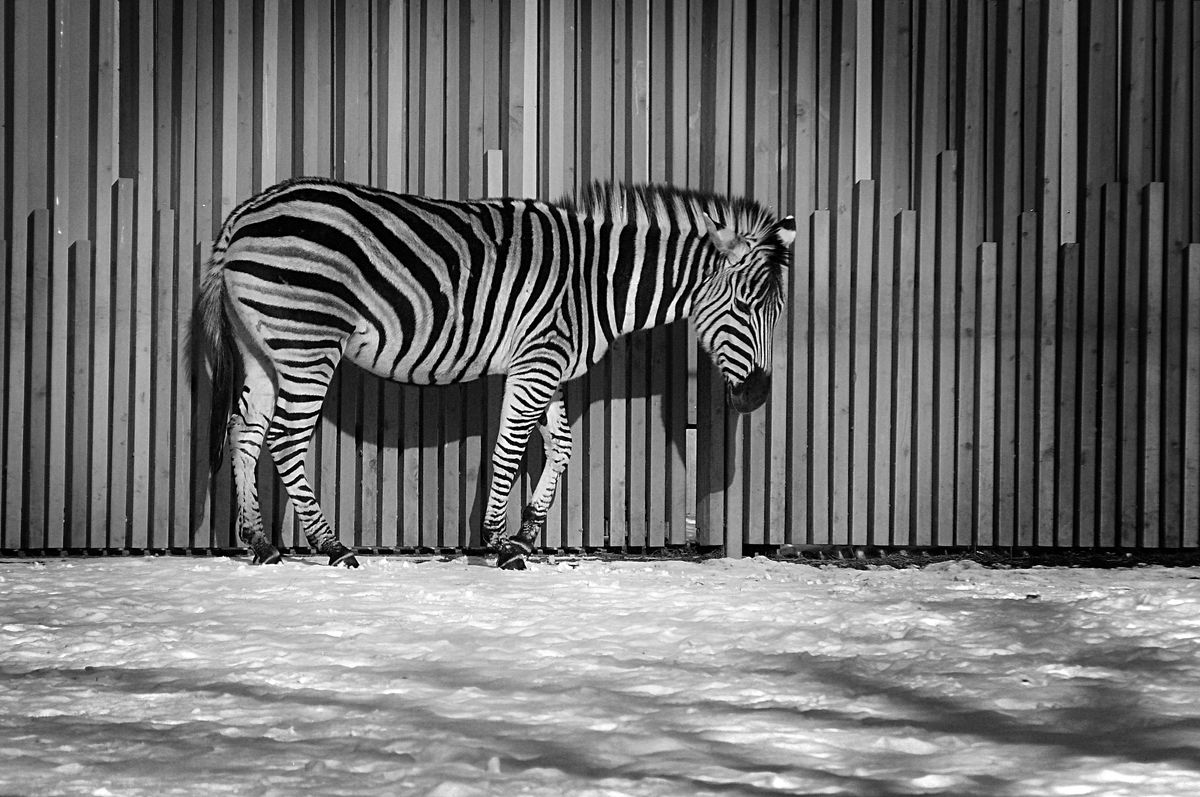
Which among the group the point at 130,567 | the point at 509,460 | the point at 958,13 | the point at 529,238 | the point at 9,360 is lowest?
the point at 130,567

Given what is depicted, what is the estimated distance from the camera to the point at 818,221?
7023 millimetres

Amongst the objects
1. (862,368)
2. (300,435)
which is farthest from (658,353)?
(300,435)

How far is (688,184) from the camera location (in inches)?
282

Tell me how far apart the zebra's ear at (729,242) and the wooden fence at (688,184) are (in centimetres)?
53

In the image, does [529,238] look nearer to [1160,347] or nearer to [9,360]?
[9,360]

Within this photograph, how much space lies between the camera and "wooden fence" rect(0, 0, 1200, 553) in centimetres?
686

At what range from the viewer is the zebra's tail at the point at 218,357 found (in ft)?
21.0

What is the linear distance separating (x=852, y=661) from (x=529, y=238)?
349 centimetres

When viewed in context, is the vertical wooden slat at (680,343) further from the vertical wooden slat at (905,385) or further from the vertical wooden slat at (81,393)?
the vertical wooden slat at (81,393)

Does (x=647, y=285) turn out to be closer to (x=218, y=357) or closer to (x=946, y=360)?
(x=946, y=360)

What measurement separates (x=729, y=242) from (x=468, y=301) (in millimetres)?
1528

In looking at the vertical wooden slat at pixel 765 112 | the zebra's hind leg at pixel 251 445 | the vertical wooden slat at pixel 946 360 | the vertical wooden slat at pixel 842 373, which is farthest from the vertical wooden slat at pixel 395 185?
the vertical wooden slat at pixel 946 360

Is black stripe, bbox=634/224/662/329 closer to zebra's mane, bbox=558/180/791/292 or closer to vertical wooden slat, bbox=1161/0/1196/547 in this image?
zebra's mane, bbox=558/180/791/292

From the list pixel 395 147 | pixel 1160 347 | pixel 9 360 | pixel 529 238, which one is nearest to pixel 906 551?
pixel 1160 347
